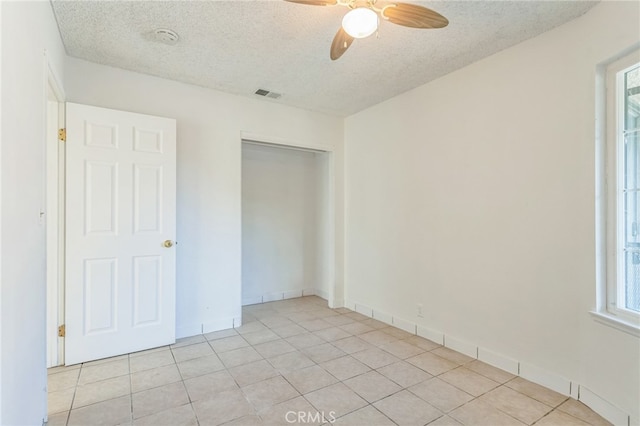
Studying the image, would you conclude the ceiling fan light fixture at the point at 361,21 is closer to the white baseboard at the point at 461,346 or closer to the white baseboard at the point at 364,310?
the white baseboard at the point at 461,346

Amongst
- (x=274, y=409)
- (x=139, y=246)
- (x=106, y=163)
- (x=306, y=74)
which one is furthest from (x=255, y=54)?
(x=274, y=409)

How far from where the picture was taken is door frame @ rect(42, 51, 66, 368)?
254 centimetres

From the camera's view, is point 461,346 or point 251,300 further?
point 251,300

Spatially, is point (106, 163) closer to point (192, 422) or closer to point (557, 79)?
point (192, 422)

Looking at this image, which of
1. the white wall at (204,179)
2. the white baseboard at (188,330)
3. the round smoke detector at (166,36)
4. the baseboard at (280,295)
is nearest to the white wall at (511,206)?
the baseboard at (280,295)

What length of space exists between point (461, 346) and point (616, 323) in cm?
122

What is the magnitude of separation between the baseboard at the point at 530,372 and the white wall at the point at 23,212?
2930mm

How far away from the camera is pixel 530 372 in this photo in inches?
93.0

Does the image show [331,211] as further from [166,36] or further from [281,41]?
[166,36]

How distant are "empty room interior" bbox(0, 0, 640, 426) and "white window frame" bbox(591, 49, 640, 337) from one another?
1 centimetres

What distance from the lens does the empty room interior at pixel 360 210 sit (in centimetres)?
186

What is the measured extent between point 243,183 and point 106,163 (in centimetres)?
192

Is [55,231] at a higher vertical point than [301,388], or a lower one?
higher

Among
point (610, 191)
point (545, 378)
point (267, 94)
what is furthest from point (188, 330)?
point (610, 191)
